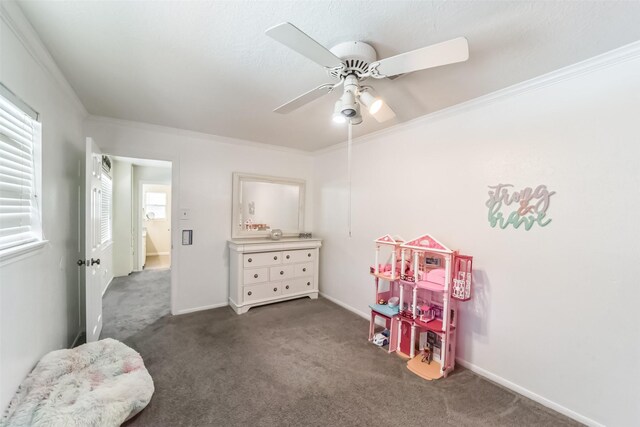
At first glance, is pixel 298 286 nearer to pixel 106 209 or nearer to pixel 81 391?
pixel 81 391

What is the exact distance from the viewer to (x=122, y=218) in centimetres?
494

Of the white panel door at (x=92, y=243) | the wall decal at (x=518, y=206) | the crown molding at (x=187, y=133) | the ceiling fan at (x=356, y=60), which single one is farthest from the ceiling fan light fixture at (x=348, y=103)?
the crown molding at (x=187, y=133)

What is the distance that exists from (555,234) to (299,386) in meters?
2.13

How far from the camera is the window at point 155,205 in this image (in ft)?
22.0

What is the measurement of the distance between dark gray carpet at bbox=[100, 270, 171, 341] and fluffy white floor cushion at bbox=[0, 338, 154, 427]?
2.58ft

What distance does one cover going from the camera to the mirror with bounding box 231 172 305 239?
3633 millimetres

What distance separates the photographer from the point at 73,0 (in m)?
1.25

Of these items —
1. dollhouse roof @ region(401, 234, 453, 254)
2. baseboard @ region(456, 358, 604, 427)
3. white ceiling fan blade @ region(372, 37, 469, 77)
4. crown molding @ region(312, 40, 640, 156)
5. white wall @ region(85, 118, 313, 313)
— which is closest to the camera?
white ceiling fan blade @ region(372, 37, 469, 77)

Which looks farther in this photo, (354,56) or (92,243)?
(92,243)

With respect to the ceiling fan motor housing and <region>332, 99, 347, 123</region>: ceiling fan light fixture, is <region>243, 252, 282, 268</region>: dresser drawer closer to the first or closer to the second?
<region>332, 99, 347, 123</region>: ceiling fan light fixture

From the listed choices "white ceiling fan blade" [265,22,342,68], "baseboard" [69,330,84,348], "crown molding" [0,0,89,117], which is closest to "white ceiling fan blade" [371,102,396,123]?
"white ceiling fan blade" [265,22,342,68]

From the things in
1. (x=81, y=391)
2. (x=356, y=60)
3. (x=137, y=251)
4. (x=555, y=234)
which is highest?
(x=356, y=60)

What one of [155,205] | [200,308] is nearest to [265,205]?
[200,308]

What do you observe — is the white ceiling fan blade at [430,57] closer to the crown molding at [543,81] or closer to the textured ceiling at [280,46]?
the textured ceiling at [280,46]
